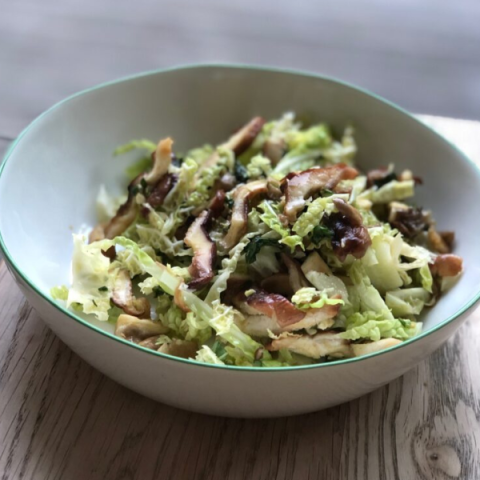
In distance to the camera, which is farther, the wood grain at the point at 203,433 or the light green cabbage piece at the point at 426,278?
the light green cabbage piece at the point at 426,278

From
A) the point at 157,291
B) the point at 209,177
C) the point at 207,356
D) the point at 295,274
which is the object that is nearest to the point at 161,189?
the point at 209,177

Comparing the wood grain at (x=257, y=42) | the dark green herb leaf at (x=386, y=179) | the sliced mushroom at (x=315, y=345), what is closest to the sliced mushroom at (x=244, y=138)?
the dark green herb leaf at (x=386, y=179)

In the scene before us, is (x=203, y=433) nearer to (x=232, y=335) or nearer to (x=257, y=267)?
(x=232, y=335)

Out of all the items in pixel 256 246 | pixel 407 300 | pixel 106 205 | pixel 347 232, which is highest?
pixel 347 232

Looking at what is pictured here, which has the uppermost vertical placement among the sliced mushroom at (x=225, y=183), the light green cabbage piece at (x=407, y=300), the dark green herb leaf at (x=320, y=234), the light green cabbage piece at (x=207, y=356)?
the dark green herb leaf at (x=320, y=234)

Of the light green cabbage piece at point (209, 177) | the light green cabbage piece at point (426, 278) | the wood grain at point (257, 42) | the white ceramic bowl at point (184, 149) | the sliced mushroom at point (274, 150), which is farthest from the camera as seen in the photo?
the wood grain at point (257, 42)

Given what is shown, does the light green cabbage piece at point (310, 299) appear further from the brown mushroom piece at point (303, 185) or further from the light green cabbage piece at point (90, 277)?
the light green cabbage piece at point (90, 277)

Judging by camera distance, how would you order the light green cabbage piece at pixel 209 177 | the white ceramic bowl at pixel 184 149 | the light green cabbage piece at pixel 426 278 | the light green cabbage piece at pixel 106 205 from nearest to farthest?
the white ceramic bowl at pixel 184 149 → the light green cabbage piece at pixel 426 278 → the light green cabbage piece at pixel 209 177 → the light green cabbage piece at pixel 106 205

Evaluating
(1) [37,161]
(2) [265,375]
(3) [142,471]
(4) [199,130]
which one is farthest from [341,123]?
(3) [142,471]
